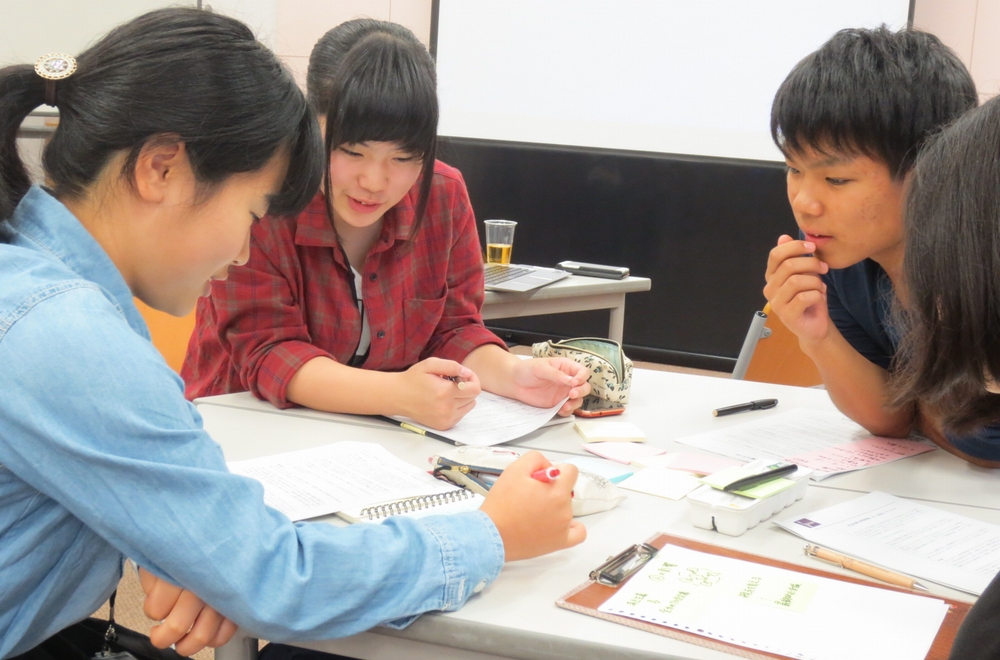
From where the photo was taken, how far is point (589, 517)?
3.35 feet

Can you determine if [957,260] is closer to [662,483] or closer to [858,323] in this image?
[662,483]

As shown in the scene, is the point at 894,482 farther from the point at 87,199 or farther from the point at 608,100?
the point at 608,100

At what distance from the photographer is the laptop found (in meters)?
2.42

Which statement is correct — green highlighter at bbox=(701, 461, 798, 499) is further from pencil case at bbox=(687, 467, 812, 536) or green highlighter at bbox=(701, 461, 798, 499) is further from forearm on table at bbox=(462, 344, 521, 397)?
forearm on table at bbox=(462, 344, 521, 397)

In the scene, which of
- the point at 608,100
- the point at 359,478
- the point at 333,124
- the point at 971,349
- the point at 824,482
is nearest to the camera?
the point at 971,349

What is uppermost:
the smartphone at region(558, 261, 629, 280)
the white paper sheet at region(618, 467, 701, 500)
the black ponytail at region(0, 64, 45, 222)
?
the black ponytail at region(0, 64, 45, 222)

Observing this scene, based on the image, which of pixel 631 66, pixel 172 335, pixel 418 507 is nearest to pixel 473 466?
pixel 418 507

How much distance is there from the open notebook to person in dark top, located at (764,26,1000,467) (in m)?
0.65

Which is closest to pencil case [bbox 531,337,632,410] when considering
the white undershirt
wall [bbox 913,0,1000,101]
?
the white undershirt

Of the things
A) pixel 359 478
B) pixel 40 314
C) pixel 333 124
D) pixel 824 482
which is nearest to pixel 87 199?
pixel 40 314

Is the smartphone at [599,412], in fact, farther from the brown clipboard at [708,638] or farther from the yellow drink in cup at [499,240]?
the yellow drink in cup at [499,240]

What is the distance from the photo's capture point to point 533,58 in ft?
13.4

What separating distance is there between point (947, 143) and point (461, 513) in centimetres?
58

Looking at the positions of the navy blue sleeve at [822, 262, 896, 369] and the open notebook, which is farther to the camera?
the navy blue sleeve at [822, 262, 896, 369]
